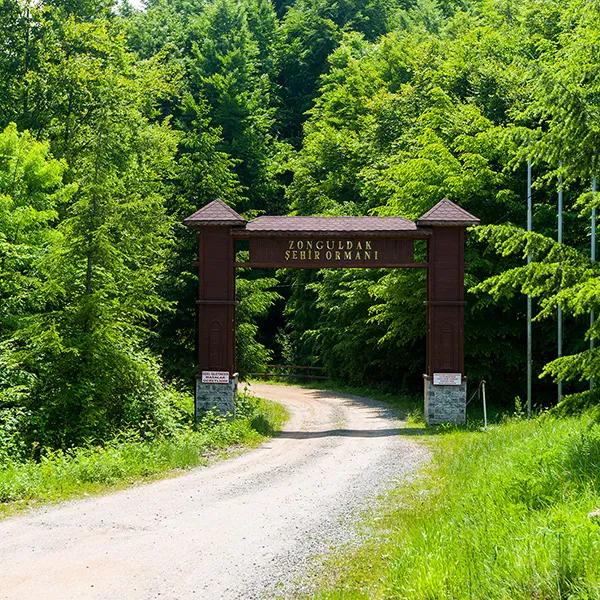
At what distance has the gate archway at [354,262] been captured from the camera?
58.7ft

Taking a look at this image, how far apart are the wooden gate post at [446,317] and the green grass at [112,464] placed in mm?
4249

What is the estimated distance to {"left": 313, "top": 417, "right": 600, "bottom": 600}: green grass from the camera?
536cm

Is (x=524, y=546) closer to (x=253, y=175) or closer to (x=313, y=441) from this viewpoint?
(x=313, y=441)

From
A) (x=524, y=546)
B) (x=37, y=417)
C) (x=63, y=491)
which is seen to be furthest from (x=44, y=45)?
(x=524, y=546)

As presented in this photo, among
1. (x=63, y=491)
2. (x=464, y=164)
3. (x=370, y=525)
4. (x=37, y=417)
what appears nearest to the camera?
(x=370, y=525)

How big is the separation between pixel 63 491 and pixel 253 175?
3297 cm

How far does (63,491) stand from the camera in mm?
10461

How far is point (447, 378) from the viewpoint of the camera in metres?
17.9

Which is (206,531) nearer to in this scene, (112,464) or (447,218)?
(112,464)

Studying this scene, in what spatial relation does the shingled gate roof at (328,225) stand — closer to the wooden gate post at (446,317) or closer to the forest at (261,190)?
the wooden gate post at (446,317)

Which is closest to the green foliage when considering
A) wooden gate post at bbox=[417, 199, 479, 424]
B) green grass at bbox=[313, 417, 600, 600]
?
wooden gate post at bbox=[417, 199, 479, 424]

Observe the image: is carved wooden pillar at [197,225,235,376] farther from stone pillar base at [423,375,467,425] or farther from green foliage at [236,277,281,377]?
green foliage at [236,277,281,377]

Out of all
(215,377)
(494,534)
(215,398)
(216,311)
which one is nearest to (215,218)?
(216,311)

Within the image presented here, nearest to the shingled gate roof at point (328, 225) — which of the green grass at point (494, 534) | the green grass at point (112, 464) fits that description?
the green grass at point (112, 464)
